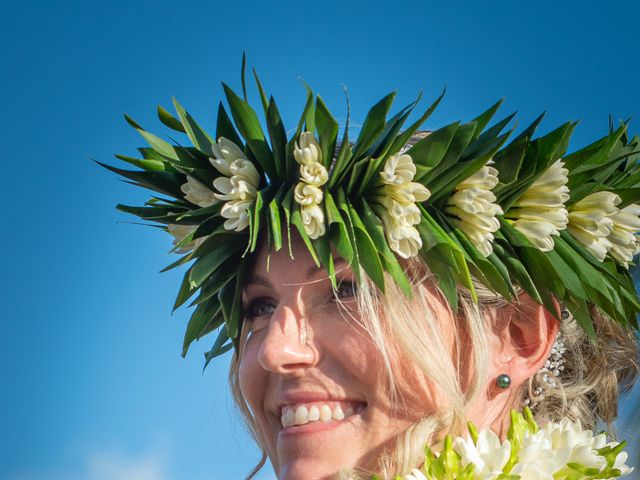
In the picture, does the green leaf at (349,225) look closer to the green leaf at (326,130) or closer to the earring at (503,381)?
the green leaf at (326,130)

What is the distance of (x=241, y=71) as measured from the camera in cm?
226

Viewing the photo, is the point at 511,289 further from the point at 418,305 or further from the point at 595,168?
the point at 595,168

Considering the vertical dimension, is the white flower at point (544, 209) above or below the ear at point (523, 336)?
above

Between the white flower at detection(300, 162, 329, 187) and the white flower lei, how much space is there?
811mm

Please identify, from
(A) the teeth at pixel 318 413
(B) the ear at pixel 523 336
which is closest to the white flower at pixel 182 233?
(A) the teeth at pixel 318 413

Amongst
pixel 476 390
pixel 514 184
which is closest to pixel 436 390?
pixel 476 390

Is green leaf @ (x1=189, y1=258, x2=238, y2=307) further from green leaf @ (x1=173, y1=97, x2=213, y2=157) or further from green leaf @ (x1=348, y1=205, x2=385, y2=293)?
green leaf @ (x1=348, y1=205, x2=385, y2=293)

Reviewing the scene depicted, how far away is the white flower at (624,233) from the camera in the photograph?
2564 mm

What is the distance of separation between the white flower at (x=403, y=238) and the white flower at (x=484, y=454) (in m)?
0.53

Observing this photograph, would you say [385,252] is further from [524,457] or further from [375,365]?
[524,457]

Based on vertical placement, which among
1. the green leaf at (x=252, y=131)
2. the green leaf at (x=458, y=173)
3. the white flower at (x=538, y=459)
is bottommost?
the white flower at (x=538, y=459)

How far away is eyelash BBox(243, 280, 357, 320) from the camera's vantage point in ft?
7.52

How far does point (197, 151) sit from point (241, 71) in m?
0.32

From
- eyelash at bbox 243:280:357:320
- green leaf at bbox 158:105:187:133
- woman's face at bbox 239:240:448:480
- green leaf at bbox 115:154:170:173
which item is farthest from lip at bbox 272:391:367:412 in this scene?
green leaf at bbox 158:105:187:133
